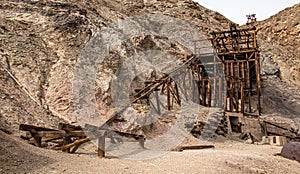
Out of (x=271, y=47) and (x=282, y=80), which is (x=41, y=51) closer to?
(x=282, y=80)

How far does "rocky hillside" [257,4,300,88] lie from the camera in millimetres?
29202

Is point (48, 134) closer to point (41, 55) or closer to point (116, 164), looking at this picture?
point (116, 164)

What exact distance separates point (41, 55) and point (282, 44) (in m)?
32.1


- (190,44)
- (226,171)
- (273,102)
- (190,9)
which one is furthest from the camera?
(190,9)

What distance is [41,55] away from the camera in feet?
42.5

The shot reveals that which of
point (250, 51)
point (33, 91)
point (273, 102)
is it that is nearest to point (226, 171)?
point (33, 91)

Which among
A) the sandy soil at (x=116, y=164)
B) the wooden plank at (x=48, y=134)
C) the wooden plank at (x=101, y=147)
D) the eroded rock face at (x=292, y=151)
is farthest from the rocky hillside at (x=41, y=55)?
the eroded rock face at (x=292, y=151)

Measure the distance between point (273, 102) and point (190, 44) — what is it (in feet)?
30.8

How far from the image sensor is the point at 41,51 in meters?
13.2

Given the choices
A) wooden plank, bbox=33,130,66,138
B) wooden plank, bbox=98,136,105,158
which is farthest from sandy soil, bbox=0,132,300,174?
wooden plank, bbox=33,130,66,138

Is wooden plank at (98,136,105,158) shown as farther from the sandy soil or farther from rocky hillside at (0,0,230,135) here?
rocky hillside at (0,0,230,135)

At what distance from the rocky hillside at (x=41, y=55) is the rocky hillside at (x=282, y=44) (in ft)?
64.7

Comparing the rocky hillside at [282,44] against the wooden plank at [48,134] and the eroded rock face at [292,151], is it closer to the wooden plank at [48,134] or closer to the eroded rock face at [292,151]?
the eroded rock face at [292,151]

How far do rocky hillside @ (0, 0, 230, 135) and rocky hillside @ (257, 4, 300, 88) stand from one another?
1972 cm
